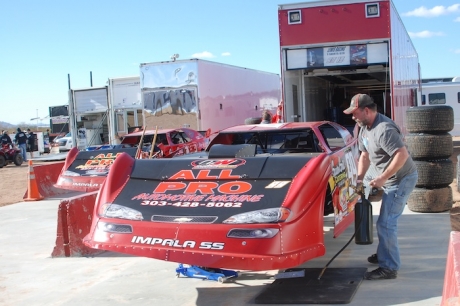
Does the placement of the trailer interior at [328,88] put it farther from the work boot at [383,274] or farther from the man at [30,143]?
the man at [30,143]

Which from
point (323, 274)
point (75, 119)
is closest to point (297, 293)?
point (323, 274)

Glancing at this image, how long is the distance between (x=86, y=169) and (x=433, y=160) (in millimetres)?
6433

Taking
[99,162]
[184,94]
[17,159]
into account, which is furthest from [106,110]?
[17,159]

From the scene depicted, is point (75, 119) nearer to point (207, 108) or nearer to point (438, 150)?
point (207, 108)

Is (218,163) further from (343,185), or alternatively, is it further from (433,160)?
(433,160)

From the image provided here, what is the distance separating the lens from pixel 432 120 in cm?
819

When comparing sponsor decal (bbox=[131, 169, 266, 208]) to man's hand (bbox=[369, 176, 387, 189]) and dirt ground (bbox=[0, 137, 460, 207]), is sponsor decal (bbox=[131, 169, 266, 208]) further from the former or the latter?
dirt ground (bbox=[0, 137, 460, 207])

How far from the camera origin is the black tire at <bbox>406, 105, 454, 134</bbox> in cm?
818

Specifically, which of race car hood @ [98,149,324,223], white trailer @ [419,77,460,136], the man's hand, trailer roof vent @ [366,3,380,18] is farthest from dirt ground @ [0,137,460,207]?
white trailer @ [419,77,460,136]

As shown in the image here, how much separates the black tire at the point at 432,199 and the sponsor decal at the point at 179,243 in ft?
15.7

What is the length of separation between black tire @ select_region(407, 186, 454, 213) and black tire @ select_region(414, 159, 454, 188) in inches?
3.5

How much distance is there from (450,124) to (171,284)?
16.5 ft

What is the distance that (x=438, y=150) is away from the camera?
8.12 m

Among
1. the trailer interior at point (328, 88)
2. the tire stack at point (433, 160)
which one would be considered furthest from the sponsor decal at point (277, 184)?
the trailer interior at point (328, 88)
